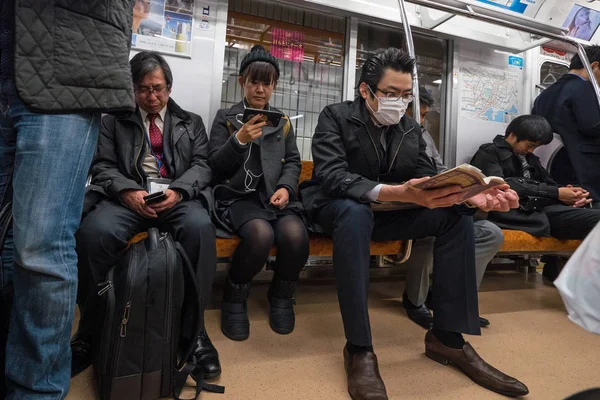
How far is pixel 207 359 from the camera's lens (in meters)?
1.39

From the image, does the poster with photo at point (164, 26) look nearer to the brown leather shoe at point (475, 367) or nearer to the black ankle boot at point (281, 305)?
the black ankle boot at point (281, 305)

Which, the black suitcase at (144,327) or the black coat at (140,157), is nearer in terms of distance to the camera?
the black suitcase at (144,327)

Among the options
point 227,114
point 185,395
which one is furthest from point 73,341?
point 227,114

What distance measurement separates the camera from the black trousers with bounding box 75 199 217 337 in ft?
4.66

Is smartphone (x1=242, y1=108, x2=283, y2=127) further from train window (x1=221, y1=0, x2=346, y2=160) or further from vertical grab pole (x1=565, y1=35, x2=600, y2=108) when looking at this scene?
vertical grab pole (x1=565, y1=35, x2=600, y2=108)

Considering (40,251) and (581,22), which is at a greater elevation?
(581,22)

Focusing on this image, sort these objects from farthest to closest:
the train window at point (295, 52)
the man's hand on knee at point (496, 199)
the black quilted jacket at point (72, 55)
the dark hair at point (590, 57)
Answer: the dark hair at point (590, 57)
the train window at point (295, 52)
the man's hand on knee at point (496, 199)
the black quilted jacket at point (72, 55)

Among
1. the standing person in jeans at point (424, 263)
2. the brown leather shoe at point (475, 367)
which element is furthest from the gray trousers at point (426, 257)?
the brown leather shoe at point (475, 367)

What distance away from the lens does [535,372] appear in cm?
157

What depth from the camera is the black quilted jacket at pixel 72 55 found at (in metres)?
0.94

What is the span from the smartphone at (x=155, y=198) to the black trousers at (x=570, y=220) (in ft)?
7.87

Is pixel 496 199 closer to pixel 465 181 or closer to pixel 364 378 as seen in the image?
pixel 465 181

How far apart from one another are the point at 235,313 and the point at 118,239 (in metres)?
0.62

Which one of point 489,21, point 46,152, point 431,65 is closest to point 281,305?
point 46,152
